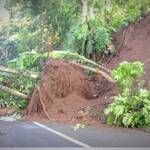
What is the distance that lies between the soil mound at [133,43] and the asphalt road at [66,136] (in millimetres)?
4017

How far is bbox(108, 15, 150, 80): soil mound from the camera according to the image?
1138 cm

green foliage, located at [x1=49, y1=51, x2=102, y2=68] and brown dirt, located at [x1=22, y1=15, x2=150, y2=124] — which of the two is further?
green foliage, located at [x1=49, y1=51, x2=102, y2=68]

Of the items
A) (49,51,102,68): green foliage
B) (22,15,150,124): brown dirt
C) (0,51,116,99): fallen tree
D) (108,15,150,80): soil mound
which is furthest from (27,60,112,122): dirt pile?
(108,15,150,80): soil mound

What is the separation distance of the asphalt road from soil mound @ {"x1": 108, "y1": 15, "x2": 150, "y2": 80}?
13.2ft

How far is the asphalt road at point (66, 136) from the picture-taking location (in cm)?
655

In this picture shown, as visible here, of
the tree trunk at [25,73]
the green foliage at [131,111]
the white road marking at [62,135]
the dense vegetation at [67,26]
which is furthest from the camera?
the dense vegetation at [67,26]

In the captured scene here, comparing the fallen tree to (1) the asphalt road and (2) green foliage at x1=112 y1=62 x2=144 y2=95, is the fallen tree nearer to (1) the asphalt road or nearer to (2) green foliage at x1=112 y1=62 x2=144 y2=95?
(2) green foliage at x1=112 y1=62 x2=144 y2=95

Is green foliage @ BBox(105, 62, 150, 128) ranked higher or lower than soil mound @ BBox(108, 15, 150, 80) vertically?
lower

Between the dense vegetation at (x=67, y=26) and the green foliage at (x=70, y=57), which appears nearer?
the green foliage at (x=70, y=57)

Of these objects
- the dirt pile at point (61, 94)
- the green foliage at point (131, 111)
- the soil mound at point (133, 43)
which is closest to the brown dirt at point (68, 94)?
the dirt pile at point (61, 94)

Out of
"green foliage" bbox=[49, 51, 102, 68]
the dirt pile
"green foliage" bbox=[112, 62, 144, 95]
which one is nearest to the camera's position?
"green foliage" bbox=[112, 62, 144, 95]

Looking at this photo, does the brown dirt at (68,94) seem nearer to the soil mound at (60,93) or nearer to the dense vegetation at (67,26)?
the soil mound at (60,93)

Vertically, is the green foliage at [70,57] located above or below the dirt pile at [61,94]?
above

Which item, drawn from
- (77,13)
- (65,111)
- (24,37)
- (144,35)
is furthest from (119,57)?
(65,111)
